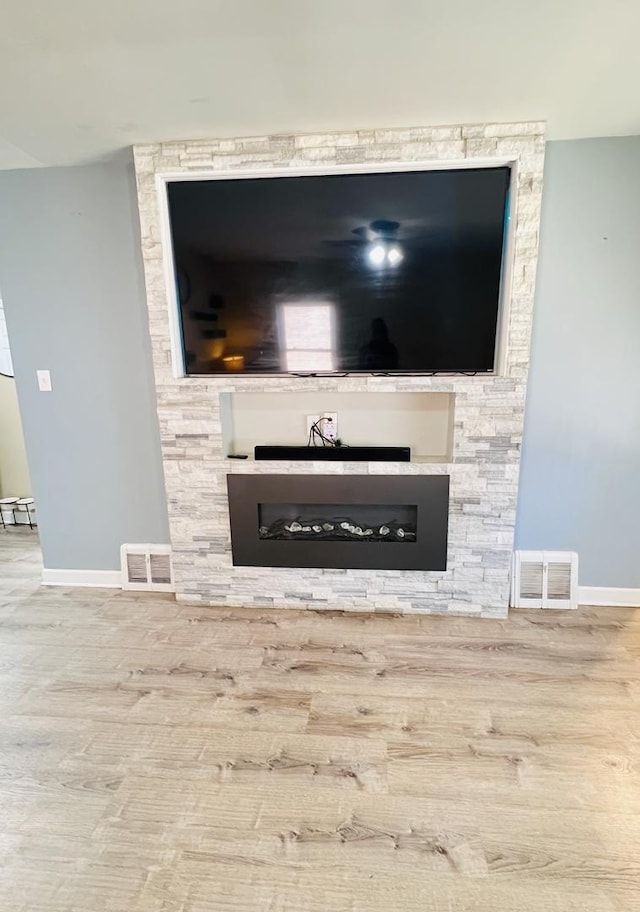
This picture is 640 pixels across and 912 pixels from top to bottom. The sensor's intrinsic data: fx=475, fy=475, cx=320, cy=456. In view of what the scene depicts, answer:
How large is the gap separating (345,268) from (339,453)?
870 mm

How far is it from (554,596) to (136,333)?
8.50 ft

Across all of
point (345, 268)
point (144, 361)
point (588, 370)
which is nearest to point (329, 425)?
point (345, 268)

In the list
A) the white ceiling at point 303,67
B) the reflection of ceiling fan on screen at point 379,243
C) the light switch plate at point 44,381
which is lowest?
the light switch plate at point 44,381

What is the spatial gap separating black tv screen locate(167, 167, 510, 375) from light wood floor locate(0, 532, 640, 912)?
1.34 m

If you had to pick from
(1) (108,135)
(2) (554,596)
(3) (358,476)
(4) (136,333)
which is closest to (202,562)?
(3) (358,476)

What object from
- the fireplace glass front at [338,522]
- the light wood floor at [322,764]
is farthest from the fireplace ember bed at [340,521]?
the light wood floor at [322,764]

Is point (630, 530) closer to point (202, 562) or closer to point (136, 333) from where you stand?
point (202, 562)

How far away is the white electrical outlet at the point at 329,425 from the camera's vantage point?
250cm

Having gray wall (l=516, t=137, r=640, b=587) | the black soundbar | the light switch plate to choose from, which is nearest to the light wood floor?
gray wall (l=516, t=137, r=640, b=587)

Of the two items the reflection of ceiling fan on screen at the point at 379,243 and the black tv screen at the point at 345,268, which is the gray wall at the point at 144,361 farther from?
the reflection of ceiling fan on screen at the point at 379,243

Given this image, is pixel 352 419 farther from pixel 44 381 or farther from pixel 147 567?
pixel 44 381

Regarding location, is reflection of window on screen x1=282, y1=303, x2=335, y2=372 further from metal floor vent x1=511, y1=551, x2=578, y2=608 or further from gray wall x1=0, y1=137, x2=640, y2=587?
metal floor vent x1=511, y1=551, x2=578, y2=608

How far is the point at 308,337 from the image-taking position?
7.32ft

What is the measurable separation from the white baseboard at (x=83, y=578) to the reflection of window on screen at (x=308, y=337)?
64.6 inches
